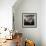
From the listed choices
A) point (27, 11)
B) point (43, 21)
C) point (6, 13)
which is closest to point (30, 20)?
point (27, 11)

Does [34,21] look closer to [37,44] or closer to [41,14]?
[41,14]

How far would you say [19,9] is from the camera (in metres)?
5.78

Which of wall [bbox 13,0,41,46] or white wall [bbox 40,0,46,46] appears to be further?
wall [bbox 13,0,41,46]

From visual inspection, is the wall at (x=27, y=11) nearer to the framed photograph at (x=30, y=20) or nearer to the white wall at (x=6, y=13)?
the framed photograph at (x=30, y=20)

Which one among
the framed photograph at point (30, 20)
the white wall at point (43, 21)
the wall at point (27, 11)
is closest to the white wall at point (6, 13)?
the wall at point (27, 11)

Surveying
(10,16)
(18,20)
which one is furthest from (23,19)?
(10,16)

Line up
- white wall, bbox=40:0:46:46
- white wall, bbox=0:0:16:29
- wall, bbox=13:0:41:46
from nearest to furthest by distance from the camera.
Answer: white wall, bbox=0:0:16:29, white wall, bbox=40:0:46:46, wall, bbox=13:0:41:46

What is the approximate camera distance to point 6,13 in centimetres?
478

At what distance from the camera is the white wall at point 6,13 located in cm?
471

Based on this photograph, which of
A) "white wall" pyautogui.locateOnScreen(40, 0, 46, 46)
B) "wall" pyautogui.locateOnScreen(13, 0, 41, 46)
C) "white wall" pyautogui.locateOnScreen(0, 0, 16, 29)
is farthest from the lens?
"wall" pyautogui.locateOnScreen(13, 0, 41, 46)

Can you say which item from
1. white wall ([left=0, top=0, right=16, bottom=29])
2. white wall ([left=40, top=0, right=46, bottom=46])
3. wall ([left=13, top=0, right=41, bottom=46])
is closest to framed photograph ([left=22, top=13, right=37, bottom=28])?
wall ([left=13, top=0, right=41, bottom=46])

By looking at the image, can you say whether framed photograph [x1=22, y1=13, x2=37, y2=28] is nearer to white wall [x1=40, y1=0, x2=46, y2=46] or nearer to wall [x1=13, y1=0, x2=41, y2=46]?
wall [x1=13, y1=0, x2=41, y2=46]

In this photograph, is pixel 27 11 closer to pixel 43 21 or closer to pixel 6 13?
pixel 43 21

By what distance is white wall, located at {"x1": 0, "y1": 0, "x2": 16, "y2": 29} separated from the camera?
4711 millimetres
